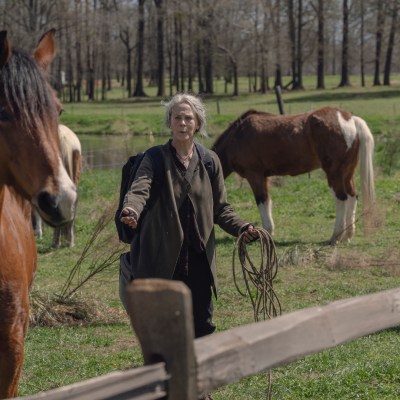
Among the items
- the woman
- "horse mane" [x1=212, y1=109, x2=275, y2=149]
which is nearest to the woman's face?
the woman

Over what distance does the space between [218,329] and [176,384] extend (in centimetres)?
455

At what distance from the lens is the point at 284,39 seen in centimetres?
5350

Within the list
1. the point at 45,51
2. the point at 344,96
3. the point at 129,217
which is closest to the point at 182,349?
the point at 129,217

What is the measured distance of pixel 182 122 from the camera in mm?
4660

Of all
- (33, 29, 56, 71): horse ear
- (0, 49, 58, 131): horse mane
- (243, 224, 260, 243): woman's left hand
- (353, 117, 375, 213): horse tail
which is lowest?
(353, 117, 375, 213): horse tail

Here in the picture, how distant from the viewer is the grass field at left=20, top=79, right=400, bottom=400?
5.52m

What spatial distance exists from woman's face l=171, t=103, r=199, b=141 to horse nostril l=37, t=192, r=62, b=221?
1.80m

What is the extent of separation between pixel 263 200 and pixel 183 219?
24.8ft

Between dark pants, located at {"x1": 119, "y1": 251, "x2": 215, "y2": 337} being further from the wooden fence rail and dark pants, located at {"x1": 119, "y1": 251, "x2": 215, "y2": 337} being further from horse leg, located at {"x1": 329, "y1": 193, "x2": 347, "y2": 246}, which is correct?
horse leg, located at {"x1": 329, "y1": 193, "x2": 347, "y2": 246}

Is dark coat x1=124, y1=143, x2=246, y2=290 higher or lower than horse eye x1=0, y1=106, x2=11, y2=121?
lower

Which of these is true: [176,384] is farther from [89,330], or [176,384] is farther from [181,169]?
[89,330]

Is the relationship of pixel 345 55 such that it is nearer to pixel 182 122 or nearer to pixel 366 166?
pixel 366 166

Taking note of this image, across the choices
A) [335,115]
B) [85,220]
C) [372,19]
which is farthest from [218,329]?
[372,19]

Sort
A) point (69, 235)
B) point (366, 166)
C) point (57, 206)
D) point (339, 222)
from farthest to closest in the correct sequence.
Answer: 1. point (69, 235)
2. point (339, 222)
3. point (366, 166)
4. point (57, 206)
